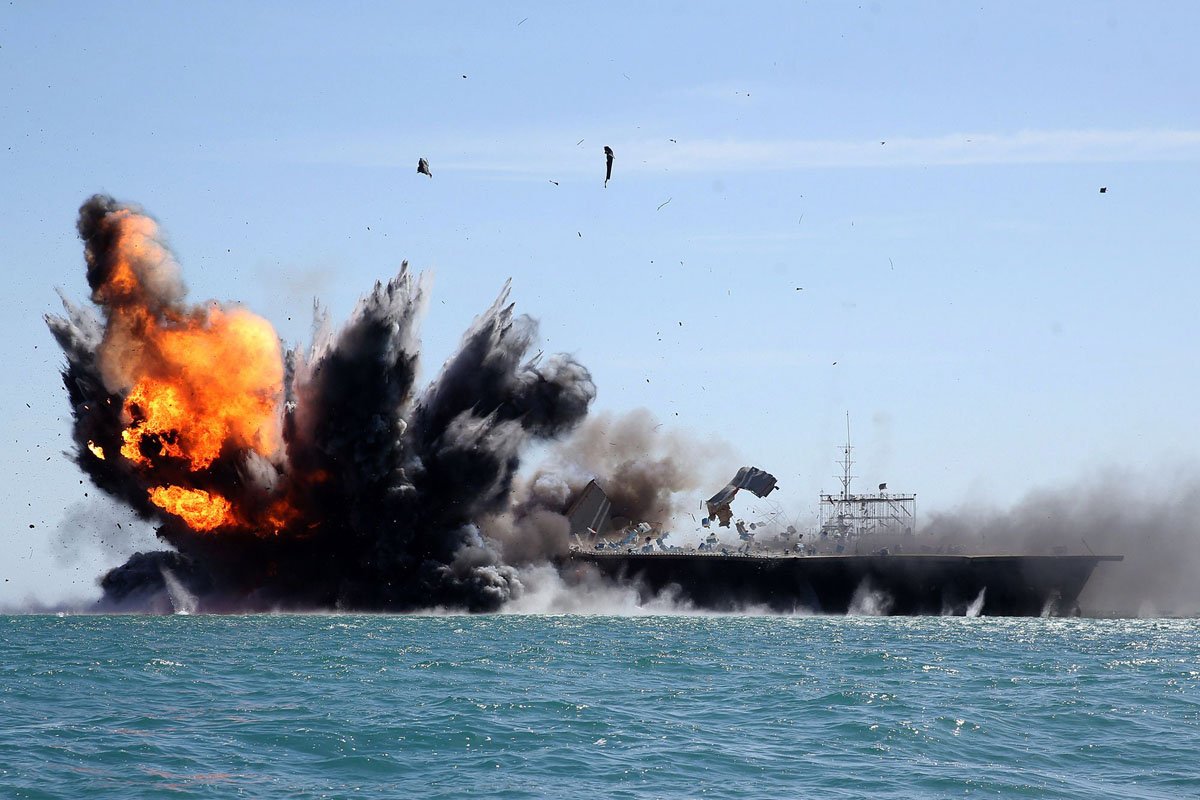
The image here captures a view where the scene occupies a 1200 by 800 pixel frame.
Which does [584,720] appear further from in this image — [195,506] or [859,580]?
[859,580]

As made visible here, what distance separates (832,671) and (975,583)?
67849 millimetres

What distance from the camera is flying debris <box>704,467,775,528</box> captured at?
5704 inches

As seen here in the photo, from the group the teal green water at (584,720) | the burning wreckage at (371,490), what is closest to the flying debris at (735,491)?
the burning wreckage at (371,490)

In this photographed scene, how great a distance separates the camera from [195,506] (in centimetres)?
10962

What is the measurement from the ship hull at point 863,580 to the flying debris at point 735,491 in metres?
20.4

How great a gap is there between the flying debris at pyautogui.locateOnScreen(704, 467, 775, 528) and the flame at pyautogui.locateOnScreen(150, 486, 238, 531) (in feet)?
170

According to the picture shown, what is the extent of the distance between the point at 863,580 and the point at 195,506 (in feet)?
182

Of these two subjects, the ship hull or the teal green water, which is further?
the ship hull

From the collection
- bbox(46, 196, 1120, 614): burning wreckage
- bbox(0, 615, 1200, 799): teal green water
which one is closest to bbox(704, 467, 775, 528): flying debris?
bbox(46, 196, 1120, 614): burning wreckage

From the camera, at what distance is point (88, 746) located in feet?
118

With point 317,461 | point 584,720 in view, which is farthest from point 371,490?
point 584,720

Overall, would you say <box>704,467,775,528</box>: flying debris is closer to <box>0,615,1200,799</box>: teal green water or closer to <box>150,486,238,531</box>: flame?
<box>150,486,238,531</box>: flame

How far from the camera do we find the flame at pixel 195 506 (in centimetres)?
10875

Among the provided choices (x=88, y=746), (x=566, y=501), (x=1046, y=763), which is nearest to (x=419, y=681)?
(x=88, y=746)
